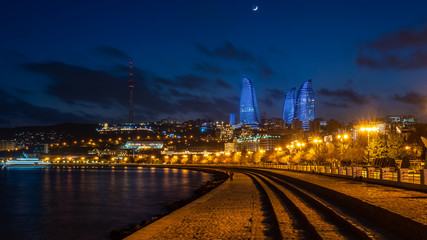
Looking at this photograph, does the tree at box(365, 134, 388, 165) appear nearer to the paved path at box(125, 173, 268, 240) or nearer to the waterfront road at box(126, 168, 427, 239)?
the waterfront road at box(126, 168, 427, 239)

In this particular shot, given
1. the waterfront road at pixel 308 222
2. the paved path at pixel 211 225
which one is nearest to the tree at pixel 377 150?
the waterfront road at pixel 308 222

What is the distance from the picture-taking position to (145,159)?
190000mm

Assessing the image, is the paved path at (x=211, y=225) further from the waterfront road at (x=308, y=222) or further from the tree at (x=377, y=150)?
the tree at (x=377, y=150)

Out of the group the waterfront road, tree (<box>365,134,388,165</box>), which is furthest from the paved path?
tree (<box>365,134,388,165</box>)

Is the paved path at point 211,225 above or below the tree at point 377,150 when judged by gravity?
below

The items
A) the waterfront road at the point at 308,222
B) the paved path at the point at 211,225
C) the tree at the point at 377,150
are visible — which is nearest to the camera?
the waterfront road at the point at 308,222

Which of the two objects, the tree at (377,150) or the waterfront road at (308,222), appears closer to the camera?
the waterfront road at (308,222)

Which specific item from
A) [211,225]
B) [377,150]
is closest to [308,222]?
[211,225]

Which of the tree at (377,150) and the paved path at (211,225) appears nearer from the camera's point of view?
the paved path at (211,225)

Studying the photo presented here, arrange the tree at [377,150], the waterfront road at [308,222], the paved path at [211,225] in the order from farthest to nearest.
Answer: the tree at [377,150]
the paved path at [211,225]
the waterfront road at [308,222]

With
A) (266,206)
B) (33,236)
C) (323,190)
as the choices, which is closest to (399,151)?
(323,190)

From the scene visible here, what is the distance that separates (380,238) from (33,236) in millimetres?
17532

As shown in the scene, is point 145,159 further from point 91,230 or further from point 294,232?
point 294,232

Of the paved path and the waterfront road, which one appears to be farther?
the paved path
